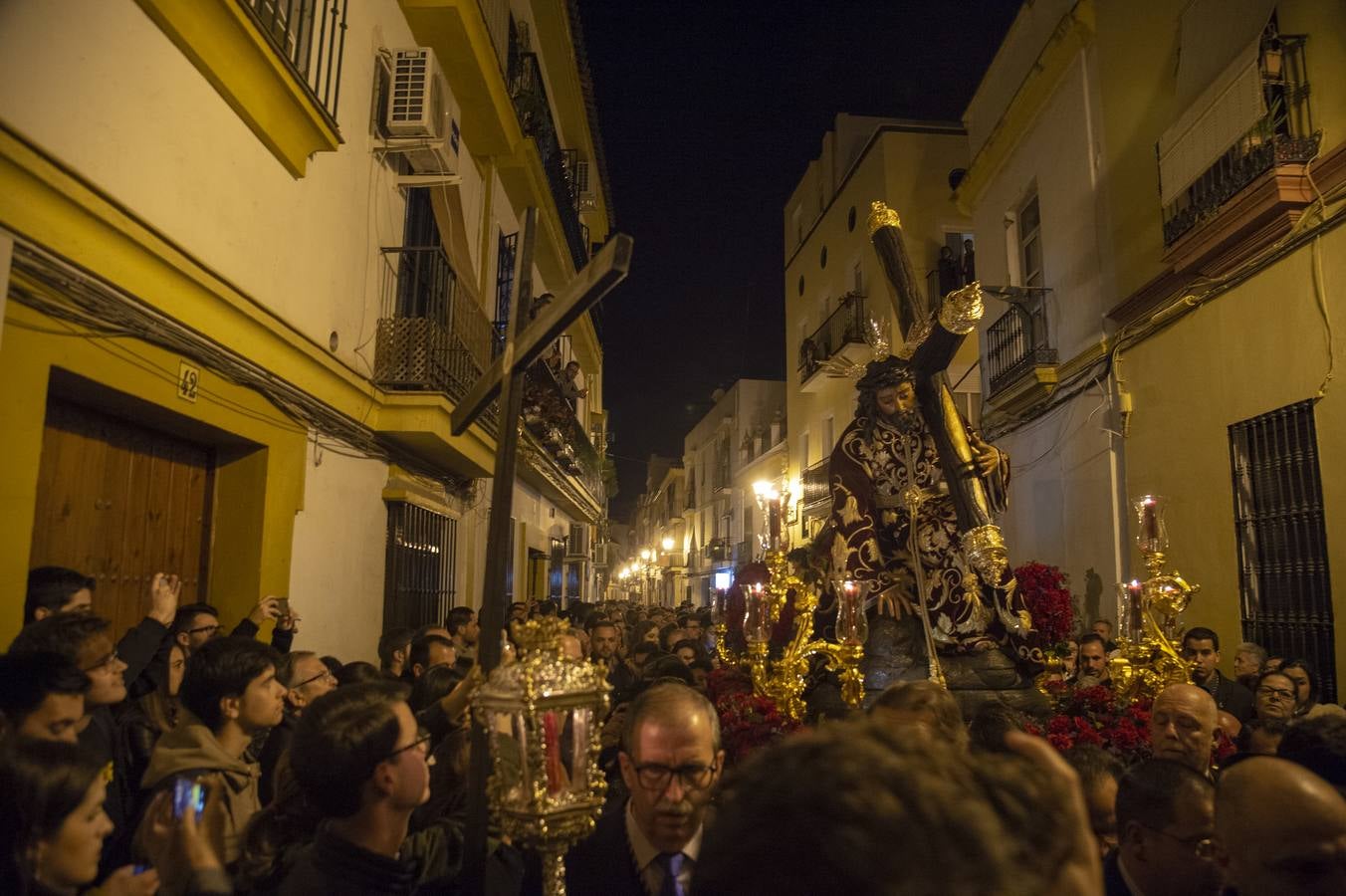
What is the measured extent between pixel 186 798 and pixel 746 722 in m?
3.76

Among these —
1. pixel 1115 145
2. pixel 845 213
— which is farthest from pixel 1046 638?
pixel 845 213

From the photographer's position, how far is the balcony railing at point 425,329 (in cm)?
839

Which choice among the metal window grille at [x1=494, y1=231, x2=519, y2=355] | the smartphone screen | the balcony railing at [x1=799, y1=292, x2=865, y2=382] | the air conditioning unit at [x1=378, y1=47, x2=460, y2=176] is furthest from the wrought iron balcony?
the smartphone screen

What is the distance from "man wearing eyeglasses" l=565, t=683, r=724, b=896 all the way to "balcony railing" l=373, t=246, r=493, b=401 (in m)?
6.37

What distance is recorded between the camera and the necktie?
2275mm

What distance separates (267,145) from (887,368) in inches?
180

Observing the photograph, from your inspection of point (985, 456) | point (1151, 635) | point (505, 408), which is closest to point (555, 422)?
point (985, 456)

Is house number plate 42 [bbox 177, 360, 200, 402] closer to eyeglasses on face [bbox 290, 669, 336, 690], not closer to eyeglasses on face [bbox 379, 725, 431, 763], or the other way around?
eyeglasses on face [bbox 290, 669, 336, 690]

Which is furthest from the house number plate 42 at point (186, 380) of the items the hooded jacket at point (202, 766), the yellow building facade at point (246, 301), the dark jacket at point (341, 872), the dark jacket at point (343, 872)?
the dark jacket at point (341, 872)

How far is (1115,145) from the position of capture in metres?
10.9

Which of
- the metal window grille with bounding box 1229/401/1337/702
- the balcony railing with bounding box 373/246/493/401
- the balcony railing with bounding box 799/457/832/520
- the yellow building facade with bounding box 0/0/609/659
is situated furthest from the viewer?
the balcony railing with bounding box 799/457/832/520

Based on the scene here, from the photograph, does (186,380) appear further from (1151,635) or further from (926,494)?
(1151,635)

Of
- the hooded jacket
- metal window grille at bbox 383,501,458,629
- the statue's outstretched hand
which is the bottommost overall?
the hooded jacket

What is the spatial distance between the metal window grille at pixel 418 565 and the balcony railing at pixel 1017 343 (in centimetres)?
799
